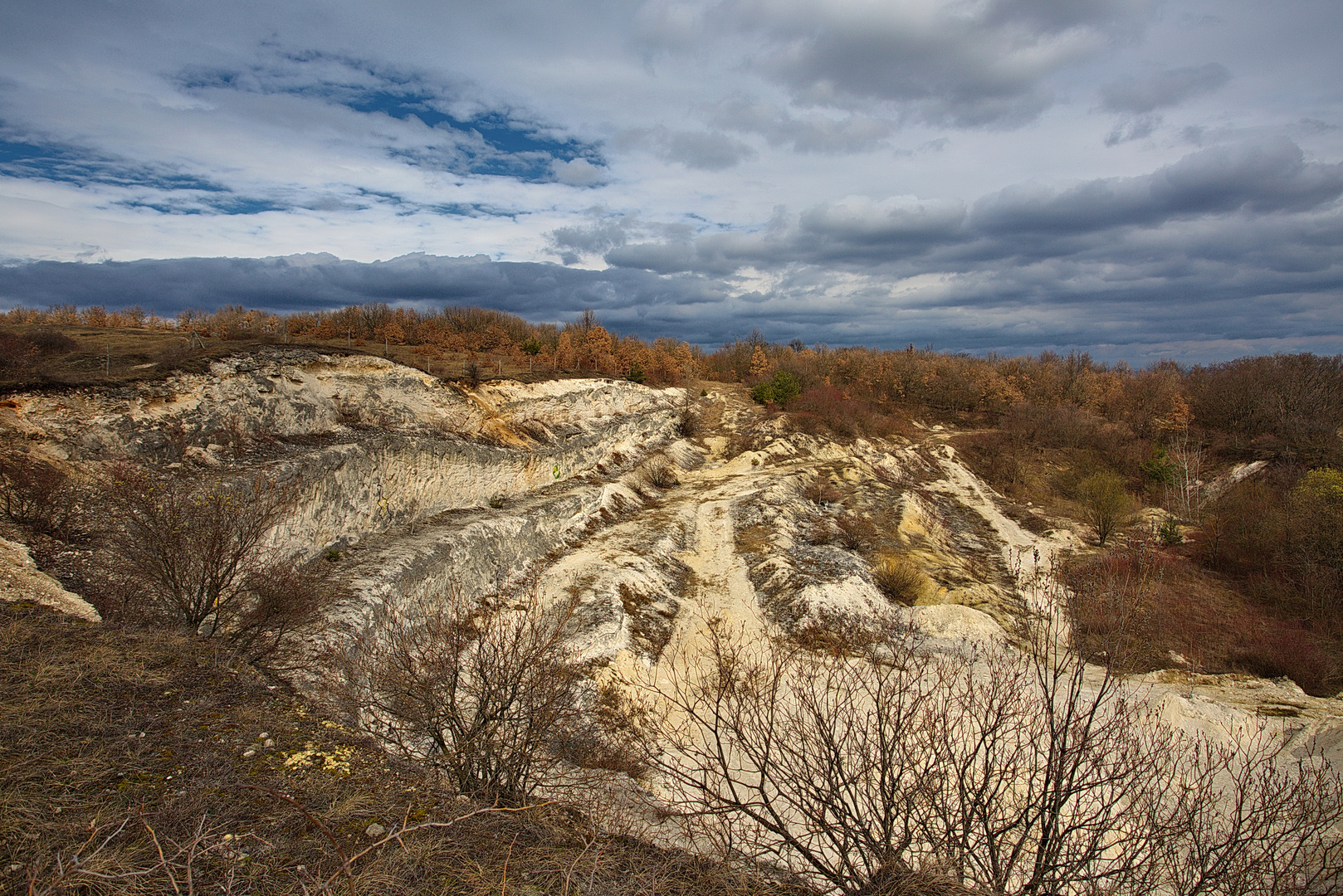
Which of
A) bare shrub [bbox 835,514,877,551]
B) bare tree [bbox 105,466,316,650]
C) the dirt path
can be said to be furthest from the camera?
bare shrub [bbox 835,514,877,551]

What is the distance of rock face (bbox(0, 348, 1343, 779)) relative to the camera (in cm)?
1758

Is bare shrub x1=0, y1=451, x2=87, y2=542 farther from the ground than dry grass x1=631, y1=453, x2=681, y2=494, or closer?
farther from the ground

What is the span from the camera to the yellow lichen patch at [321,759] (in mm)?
7734

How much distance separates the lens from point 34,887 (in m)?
4.50

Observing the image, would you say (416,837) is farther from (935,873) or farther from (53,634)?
(53,634)

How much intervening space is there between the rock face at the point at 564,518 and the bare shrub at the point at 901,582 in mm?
139

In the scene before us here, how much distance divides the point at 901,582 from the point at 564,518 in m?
16.0

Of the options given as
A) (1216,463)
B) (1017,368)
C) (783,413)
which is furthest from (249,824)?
(1017,368)

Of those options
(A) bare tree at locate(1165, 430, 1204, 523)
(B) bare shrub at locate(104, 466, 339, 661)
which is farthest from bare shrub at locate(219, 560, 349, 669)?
(A) bare tree at locate(1165, 430, 1204, 523)

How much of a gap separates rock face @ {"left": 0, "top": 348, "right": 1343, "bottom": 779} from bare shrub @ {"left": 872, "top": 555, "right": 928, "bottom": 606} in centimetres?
14

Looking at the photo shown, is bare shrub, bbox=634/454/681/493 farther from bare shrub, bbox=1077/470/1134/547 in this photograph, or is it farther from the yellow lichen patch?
the yellow lichen patch

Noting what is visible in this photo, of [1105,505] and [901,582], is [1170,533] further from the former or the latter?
[901,582]

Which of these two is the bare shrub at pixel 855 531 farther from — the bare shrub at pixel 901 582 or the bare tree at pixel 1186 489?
the bare tree at pixel 1186 489

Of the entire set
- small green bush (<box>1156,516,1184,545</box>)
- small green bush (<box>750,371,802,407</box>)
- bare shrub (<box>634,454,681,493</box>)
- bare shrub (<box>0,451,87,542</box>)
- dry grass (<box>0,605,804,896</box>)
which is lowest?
small green bush (<box>1156,516,1184,545</box>)
